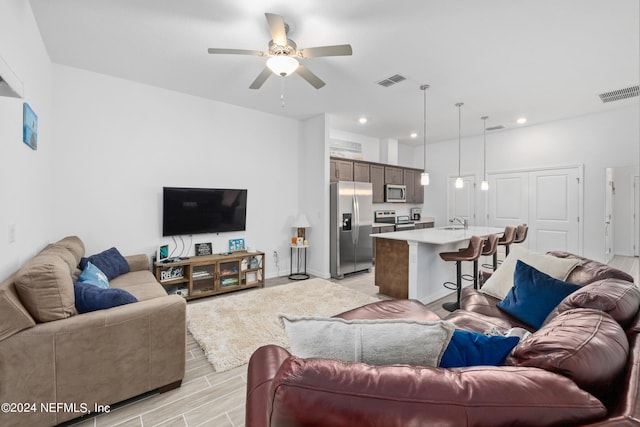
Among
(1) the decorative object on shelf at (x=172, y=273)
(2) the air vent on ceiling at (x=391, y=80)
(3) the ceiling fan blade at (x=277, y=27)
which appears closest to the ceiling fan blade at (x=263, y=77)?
(3) the ceiling fan blade at (x=277, y=27)

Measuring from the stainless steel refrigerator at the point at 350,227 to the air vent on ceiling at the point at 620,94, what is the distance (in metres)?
3.81

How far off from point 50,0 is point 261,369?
3238mm

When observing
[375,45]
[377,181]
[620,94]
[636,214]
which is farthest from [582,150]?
[375,45]

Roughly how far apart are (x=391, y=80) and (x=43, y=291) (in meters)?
3.97

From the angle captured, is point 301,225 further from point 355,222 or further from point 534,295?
point 534,295

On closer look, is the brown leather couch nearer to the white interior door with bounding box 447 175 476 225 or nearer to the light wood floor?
the light wood floor

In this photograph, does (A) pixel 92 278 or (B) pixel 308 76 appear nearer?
(A) pixel 92 278

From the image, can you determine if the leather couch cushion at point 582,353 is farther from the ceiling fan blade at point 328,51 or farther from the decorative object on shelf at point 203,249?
the decorative object on shelf at point 203,249

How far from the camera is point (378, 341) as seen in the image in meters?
0.96

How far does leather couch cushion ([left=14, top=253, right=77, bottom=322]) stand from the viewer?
163 cm

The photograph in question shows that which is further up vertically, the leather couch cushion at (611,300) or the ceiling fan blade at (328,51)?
the ceiling fan blade at (328,51)

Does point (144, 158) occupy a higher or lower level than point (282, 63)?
lower

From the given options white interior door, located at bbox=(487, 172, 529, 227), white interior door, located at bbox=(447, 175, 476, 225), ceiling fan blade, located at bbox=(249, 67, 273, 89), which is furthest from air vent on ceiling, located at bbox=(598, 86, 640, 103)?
ceiling fan blade, located at bbox=(249, 67, 273, 89)

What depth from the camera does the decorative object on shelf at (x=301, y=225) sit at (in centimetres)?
507
